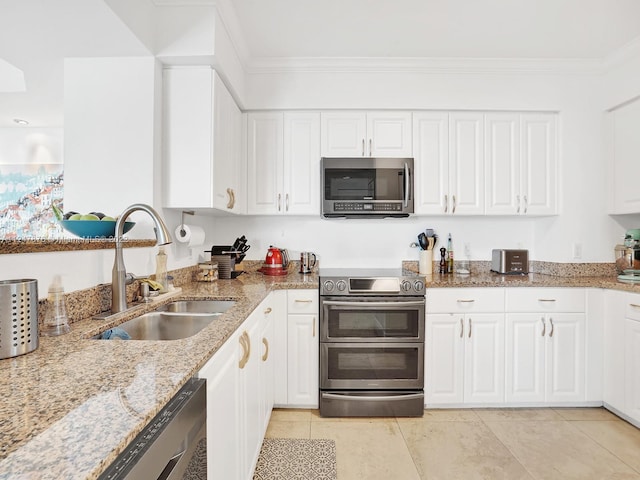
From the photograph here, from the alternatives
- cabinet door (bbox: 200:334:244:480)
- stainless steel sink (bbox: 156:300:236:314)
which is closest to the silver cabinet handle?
stainless steel sink (bbox: 156:300:236:314)

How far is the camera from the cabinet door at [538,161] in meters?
2.80

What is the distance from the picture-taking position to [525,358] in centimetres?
247

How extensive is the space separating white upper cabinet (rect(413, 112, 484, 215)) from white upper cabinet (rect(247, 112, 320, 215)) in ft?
2.64

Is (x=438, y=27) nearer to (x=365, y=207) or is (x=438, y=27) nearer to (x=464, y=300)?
(x=365, y=207)

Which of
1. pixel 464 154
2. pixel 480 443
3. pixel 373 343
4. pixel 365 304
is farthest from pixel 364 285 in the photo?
pixel 464 154

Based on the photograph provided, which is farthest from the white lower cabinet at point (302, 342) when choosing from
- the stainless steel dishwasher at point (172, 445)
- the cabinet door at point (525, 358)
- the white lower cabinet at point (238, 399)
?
the stainless steel dishwasher at point (172, 445)

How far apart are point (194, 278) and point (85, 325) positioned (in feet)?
4.20

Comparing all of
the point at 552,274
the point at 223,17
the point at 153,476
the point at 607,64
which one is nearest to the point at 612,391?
the point at 552,274

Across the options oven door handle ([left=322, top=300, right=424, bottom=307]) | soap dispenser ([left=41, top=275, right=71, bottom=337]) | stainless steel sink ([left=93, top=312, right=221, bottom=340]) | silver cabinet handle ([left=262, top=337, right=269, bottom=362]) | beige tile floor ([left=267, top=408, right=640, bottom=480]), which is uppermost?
soap dispenser ([left=41, top=275, right=71, bottom=337])

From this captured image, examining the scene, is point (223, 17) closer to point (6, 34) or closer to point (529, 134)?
point (6, 34)

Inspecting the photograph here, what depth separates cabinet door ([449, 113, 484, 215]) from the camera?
279 centimetres

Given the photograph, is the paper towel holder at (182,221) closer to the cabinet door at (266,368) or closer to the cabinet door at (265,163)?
the cabinet door at (265,163)

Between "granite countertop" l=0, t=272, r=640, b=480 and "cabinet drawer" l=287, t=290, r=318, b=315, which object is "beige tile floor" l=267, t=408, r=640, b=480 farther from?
"granite countertop" l=0, t=272, r=640, b=480

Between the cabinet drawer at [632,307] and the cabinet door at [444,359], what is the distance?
1003mm
